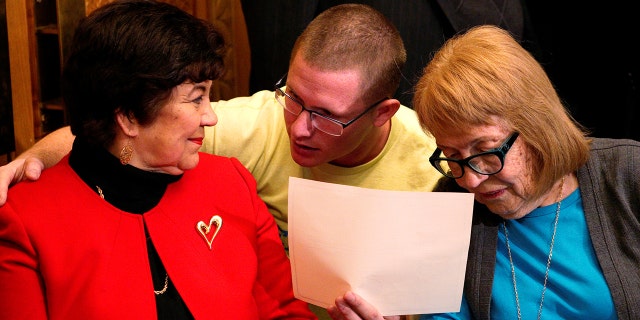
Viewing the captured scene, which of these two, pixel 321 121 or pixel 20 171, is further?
pixel 321 121

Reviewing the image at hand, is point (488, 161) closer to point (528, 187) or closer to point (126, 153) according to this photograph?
point (528, 187)

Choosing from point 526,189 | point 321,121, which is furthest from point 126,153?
point 526,189

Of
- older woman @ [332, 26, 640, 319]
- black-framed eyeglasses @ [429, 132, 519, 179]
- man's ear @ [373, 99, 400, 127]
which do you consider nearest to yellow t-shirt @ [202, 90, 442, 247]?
man's ear @ [373, 99, 400, 127]

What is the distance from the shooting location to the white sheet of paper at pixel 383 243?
1855mm

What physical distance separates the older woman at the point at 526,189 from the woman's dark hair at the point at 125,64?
0.59 metres

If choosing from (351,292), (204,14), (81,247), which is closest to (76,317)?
(81,247)

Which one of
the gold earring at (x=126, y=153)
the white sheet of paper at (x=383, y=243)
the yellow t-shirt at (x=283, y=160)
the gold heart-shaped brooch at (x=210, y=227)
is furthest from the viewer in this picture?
the yellow t-shirt at (x=283, y=160)

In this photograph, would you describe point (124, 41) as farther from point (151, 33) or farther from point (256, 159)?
point (256, 159)

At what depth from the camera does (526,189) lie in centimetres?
205

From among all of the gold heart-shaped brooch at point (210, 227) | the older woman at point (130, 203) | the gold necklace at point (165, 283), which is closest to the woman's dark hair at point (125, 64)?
the older woman at point (130, 203)

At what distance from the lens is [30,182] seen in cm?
195

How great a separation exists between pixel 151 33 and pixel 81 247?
485 millimetres

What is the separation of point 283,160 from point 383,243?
63 centimetres

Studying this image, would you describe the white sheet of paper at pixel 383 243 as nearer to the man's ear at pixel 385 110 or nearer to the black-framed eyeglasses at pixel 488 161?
the black-framed eyeglasses at pixel 488 161
